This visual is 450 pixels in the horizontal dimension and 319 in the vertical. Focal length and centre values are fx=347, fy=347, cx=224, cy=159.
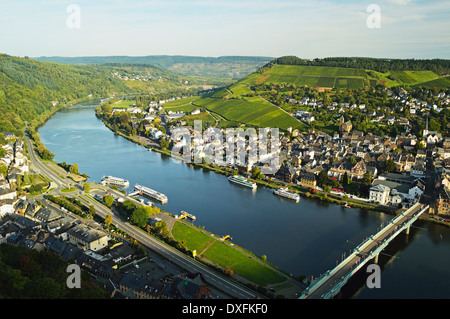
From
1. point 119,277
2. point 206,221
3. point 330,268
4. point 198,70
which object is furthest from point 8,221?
point 198,70

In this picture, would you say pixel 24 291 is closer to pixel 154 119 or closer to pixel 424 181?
pixel 424 181

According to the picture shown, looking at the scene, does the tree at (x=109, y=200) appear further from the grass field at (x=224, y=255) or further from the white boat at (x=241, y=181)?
the white boat at (x=241, y=181)

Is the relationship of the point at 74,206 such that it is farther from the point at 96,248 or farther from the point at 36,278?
the point at 36,278

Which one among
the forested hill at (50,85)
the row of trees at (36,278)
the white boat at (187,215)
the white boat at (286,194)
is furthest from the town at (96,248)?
the forested hill at (50,85)

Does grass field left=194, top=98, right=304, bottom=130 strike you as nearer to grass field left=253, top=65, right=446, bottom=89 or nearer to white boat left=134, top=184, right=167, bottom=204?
grass field left=253, top=65, right=446, bottom=89

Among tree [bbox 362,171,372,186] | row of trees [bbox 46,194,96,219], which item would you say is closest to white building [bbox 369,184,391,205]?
tree [bbox 362,171,372,186]
